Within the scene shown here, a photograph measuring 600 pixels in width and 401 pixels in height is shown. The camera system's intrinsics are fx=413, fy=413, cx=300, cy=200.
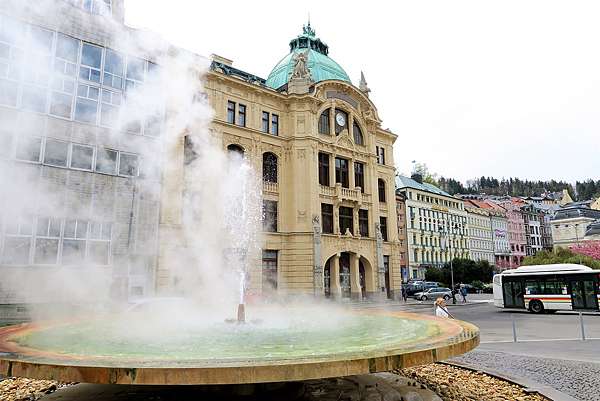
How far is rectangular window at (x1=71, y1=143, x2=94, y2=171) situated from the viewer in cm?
2286

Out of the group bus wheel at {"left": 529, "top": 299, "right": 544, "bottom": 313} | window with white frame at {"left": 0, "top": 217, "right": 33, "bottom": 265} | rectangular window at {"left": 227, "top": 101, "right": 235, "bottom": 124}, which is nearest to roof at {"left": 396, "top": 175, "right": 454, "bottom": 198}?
rectangular window at {"left": 227, "top": 101, "right": 235, "bottom": 124}

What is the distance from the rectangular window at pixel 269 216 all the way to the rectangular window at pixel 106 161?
43.7 ft

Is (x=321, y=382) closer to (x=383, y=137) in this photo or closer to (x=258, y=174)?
(x=258, y=174)

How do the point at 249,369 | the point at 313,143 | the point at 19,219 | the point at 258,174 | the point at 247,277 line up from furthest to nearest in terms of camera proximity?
the point at 313,143 → the point at 258,174 → the point at 247,277 → the point at 19,219 → the point at 249,369

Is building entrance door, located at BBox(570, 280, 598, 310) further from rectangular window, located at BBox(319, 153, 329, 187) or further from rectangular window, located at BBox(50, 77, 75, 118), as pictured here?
rectangular window, located at BBox(50, 77, 75, 118)

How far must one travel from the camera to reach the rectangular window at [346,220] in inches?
1542

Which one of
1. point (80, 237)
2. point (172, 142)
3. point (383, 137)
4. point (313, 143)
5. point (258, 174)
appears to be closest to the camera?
point (80, 237)

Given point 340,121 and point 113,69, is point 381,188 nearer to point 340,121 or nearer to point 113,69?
point 340,121

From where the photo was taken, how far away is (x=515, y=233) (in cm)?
10381

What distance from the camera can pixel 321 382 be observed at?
7.41 m

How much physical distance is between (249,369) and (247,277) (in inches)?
1072

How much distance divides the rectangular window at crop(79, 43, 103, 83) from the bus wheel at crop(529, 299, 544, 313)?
30.7 meters

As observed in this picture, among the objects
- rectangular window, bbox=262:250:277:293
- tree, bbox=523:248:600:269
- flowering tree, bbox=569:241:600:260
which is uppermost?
flowering tree, bbox=569:241:600:260

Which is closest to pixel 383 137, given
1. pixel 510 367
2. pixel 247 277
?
pixel 247 277
